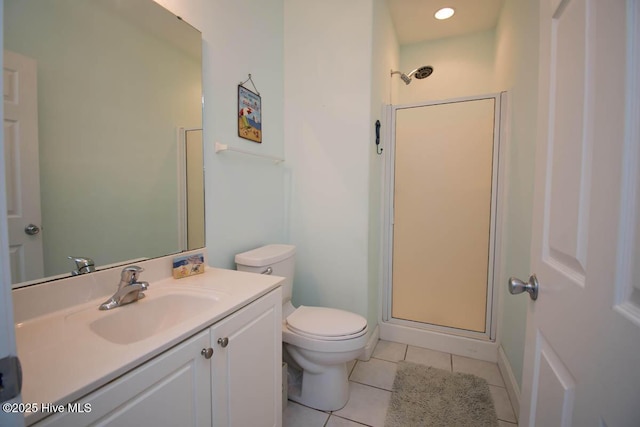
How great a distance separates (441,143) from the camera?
7.07ft

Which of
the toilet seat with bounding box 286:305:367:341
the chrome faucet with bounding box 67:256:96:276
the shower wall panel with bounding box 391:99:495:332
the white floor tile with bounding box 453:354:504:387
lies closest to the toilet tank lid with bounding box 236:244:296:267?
the toilet seat with bounding box 286:305:367:341

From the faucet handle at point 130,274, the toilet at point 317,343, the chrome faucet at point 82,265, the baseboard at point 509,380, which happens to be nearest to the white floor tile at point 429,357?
the baseboard at point 509,380

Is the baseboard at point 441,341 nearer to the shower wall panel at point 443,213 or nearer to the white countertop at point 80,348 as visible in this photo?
the shower wall panel at point 443,213

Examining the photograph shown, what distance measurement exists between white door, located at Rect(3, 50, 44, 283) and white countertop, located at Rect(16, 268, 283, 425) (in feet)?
0.59

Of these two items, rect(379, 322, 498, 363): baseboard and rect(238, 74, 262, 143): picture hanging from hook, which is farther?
rect(379, 322, 498, 363): baseboard

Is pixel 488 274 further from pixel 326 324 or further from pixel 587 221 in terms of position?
pixel 587 221

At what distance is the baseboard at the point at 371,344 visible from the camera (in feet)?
6.39

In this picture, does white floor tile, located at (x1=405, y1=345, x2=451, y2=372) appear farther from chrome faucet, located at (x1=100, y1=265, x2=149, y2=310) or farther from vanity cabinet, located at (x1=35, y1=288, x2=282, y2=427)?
chrome faucet, located at (x1=100, y1=265, x2=149, y2=310)

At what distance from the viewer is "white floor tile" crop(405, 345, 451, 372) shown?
1902mm

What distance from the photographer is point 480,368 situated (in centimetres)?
186

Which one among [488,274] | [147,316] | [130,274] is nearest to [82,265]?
[130,274]

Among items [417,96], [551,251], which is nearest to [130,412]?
[551,251]

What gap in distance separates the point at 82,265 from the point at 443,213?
7.30 feet

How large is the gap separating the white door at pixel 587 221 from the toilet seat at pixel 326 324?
80cm
